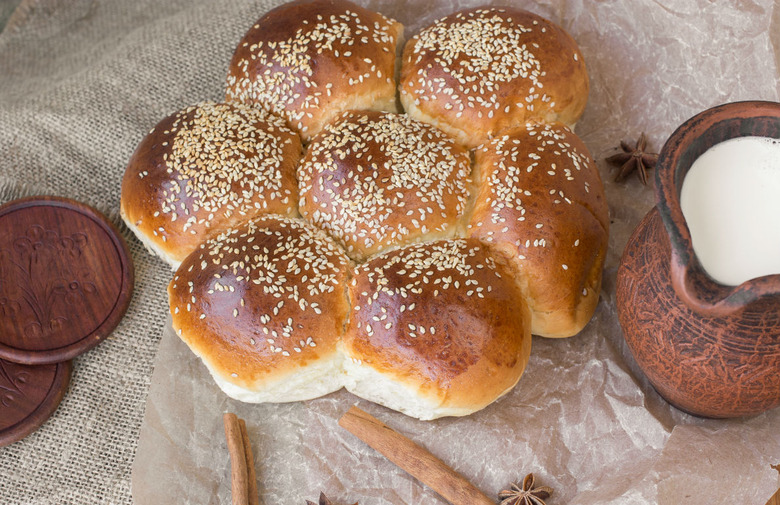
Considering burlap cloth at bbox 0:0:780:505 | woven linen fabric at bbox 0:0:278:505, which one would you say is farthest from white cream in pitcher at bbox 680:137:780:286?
woven linen fabric at bbox 0:0:278:505

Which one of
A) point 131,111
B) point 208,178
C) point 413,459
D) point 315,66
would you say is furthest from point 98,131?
point 413,459

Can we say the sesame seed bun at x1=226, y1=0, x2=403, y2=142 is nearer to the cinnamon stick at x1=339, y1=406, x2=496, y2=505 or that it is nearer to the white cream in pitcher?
the cinnamon stick at x1=339, y1=406, x2=496, y2=505

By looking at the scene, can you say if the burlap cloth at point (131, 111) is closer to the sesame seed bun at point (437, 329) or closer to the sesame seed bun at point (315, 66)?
the sesame seed bun at point (315, 66)

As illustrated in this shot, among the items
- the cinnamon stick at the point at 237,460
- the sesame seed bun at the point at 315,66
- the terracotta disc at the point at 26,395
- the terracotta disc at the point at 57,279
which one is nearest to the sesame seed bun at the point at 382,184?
the sesame seed bun at the point at 315,66

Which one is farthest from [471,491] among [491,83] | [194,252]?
[491,83]

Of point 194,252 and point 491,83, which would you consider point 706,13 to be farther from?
point 194,252
